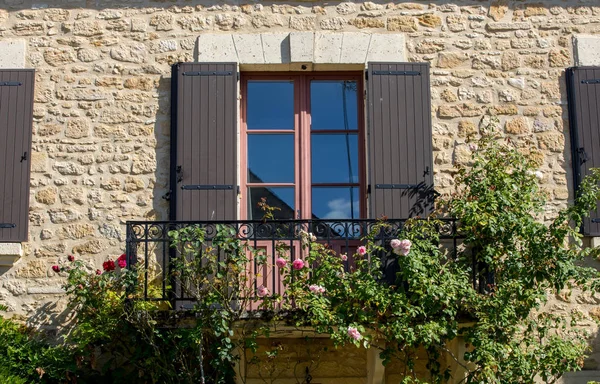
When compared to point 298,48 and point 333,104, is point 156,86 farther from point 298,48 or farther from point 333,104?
point 333,104

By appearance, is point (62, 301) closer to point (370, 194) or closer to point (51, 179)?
point (51, 179)

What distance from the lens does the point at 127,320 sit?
6.75 metres

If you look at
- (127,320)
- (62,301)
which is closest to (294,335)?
(127,320)

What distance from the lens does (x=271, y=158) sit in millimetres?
7754

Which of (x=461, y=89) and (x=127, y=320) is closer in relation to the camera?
(x=127, y=320)

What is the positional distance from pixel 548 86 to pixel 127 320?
3.84 metres

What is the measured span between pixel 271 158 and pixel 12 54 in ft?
7.46

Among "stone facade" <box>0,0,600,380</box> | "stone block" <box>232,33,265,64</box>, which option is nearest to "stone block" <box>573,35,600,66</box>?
"stone facade" <box>0,0,600,380</box>

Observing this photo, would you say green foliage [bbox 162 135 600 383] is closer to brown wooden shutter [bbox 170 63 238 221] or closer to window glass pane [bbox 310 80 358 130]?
brown wooden shutter [bbox 170 63 238 221]

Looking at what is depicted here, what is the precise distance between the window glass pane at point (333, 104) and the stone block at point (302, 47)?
0.30 meters

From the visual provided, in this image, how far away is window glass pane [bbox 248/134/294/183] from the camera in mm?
7707

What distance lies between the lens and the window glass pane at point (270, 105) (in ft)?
25.7

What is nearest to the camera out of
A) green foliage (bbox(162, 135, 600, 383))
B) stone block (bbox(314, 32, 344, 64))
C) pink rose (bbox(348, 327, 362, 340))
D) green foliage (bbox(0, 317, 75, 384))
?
pink rose (bbox(348, 327, 362, 340))

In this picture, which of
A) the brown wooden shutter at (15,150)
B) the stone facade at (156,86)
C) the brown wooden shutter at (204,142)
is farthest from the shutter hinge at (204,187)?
the brown wooden shutter at (15,150)
